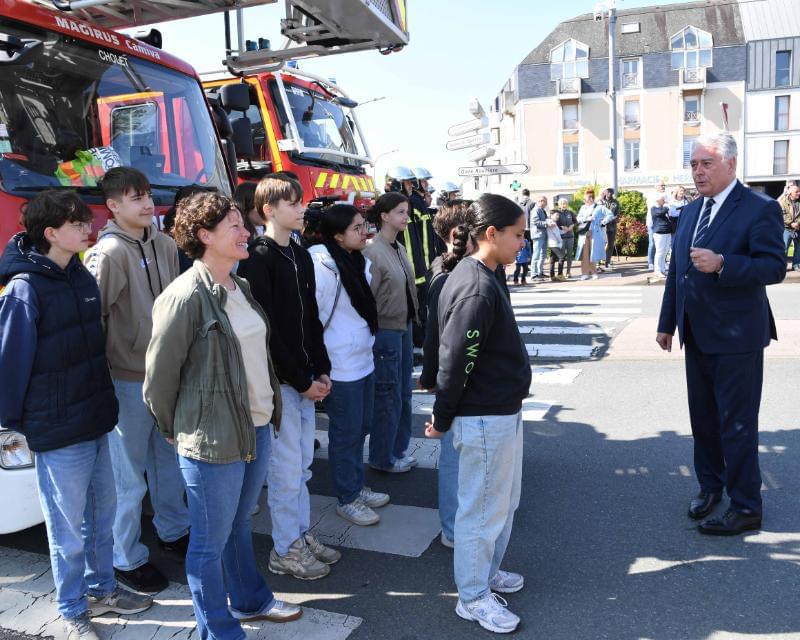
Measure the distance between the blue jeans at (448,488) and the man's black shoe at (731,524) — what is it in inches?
53.3

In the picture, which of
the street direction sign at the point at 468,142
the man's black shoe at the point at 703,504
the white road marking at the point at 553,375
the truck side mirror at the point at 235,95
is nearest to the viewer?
the man's black shoe at the point at 703,504

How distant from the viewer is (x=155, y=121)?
4.96m

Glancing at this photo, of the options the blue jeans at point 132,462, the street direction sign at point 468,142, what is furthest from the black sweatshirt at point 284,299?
the street direction sign at point 468,142

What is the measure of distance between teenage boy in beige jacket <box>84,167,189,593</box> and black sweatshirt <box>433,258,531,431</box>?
148 cm

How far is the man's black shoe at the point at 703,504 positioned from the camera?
13.2 feet

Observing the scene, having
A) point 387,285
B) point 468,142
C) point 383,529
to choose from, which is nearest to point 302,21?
point 387,285

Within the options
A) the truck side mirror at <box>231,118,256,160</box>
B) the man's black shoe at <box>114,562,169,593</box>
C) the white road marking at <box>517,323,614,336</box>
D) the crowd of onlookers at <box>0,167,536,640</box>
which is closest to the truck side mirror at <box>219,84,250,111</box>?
the truck side mirror at <box>231,118,256,160</box>

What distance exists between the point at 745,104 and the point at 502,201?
51980 mm

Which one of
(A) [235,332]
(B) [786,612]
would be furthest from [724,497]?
(A) [235,332]

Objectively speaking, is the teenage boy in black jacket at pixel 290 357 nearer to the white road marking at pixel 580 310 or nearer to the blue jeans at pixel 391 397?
the blue jeans at pixel 391 397

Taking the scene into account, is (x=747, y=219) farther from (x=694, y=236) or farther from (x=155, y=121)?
(x=155, y=121)

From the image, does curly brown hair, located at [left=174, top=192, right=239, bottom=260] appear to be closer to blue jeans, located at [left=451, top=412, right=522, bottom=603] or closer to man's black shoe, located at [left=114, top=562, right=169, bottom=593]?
blue jeans, located at [left=451, top=412, right=522, bottom=603]

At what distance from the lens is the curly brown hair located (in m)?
2.70

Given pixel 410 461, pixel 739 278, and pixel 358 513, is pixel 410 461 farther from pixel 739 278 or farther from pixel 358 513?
pixel 739 278
